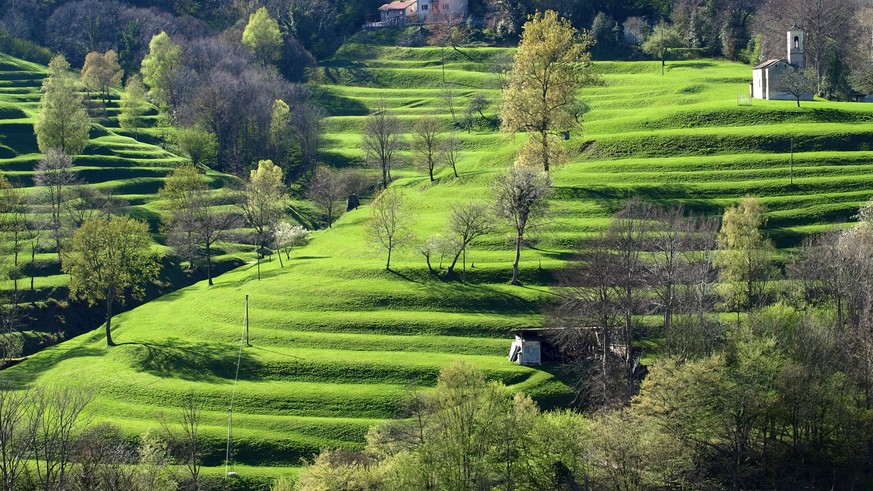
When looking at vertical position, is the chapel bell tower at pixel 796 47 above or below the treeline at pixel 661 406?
above

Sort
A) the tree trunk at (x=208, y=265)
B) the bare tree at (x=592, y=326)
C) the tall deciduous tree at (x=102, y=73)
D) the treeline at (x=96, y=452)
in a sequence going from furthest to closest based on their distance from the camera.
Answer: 1. the tall deciduous tree at (x=102, y=73)
2. the tree trunk at (x=208, y=265)
3. the bare tree at (x=592, y=326)
4. the treeline at (x=96, y=452)

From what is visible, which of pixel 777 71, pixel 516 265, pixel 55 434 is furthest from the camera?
pixel 777 71

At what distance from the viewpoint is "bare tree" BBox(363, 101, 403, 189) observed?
15275 centimetres

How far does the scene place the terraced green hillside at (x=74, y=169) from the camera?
116950 mm

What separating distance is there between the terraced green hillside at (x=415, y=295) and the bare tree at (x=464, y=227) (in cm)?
231

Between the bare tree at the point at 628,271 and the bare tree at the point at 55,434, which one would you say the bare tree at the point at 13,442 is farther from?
the bare tree at the point at 628,271

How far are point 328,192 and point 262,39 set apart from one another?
209 feet

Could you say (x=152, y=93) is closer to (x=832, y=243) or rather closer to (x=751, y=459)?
(x=832, y=243)

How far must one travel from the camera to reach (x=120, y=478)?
73875 millimetres

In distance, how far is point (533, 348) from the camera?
94.2 meters

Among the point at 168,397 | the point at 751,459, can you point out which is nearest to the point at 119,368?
the point at 168,397

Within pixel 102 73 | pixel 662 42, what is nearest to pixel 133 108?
pixel 102 73

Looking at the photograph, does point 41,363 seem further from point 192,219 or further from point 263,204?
point 263,204

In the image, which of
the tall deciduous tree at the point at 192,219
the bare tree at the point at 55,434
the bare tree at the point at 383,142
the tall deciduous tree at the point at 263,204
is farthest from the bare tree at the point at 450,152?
the bare tree at the point at 55,434
